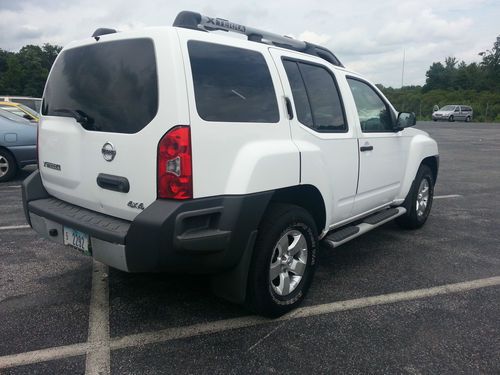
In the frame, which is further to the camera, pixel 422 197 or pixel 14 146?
pixel 14 146

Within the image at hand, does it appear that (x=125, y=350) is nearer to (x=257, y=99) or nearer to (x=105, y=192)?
(x=105, y=192)

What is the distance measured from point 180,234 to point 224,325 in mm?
877

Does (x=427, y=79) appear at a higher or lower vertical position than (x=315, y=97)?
higher

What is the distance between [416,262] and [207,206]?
2.62 metres

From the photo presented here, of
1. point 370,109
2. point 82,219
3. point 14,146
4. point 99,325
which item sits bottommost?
point 99,325

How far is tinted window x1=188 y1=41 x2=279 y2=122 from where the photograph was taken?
2574mm

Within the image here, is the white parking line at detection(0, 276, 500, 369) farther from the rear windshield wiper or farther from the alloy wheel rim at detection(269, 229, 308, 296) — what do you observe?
the rear windshield wiper

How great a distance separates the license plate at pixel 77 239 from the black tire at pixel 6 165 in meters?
6.29

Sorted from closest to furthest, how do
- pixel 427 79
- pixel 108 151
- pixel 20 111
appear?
pixel 108 151
pixel 20 111
pixel 427 79

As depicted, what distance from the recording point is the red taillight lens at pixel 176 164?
8.03 feet

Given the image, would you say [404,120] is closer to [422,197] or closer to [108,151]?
[422,197]

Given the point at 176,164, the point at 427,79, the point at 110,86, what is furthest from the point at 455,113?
the point at 176,164

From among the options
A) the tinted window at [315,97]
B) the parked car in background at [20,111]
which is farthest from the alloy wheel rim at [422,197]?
the parked car in background at [20,111]

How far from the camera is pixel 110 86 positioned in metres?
2.76
